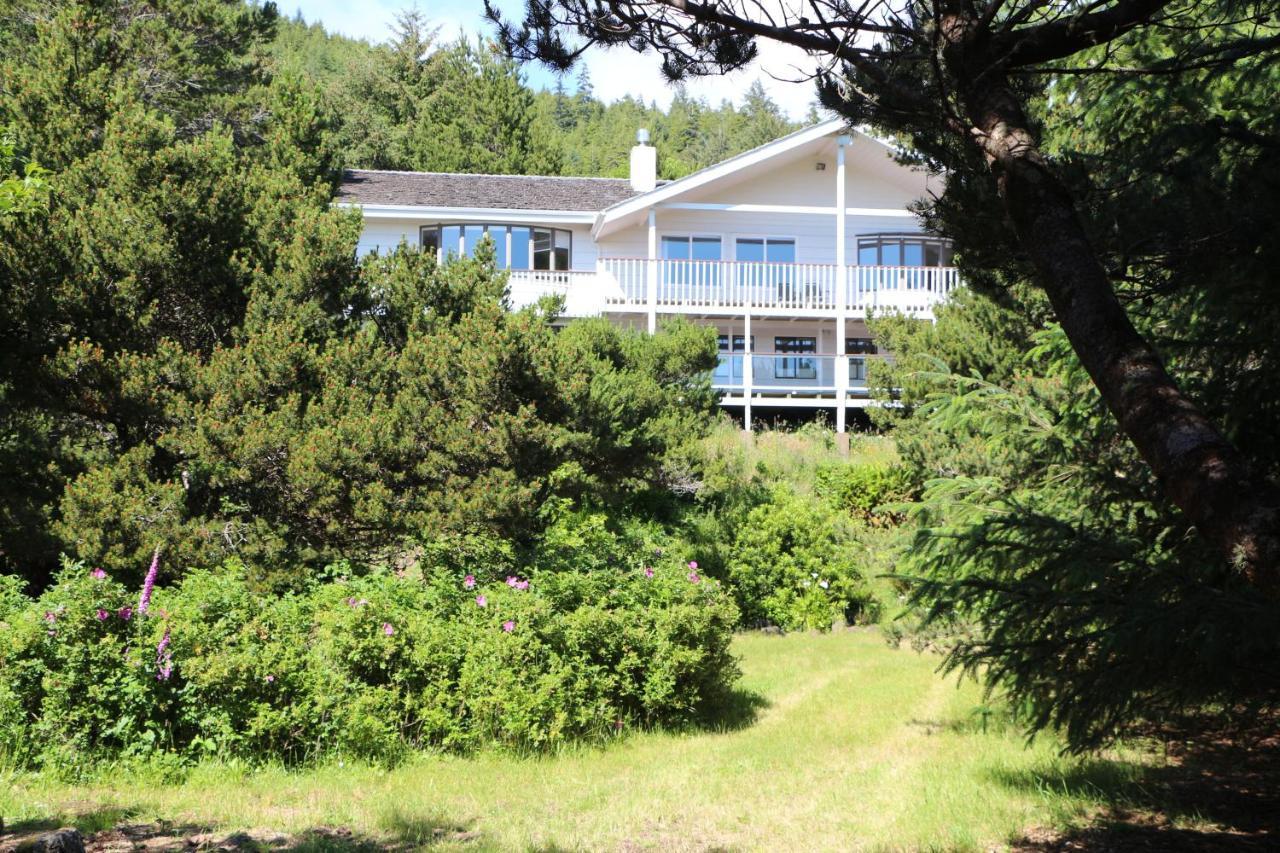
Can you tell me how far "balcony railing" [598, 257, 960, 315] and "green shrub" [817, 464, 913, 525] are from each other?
27.5 feet

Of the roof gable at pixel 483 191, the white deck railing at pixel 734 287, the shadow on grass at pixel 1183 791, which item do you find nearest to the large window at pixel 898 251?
the white deck railing at pixel 734 287

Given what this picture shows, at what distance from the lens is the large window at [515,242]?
1085 inches

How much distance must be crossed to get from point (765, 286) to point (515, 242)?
6874mm

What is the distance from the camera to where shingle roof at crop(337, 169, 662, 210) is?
27.7 m

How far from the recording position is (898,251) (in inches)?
1160

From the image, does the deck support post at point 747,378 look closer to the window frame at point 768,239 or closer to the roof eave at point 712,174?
the roof eave at point 712,174

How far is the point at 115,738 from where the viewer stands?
754cm

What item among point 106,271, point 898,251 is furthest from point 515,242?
point 106,271

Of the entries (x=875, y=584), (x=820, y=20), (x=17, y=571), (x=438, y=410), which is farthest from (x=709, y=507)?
(x=820, y=20)

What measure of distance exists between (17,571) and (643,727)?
7425mm

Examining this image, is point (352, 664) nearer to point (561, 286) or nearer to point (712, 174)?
point (561, 286)

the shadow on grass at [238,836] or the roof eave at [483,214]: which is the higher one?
the roof eave at [483,214]

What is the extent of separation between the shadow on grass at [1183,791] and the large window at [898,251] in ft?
73.3

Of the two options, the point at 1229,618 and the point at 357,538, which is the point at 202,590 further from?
the point at 1229,618
